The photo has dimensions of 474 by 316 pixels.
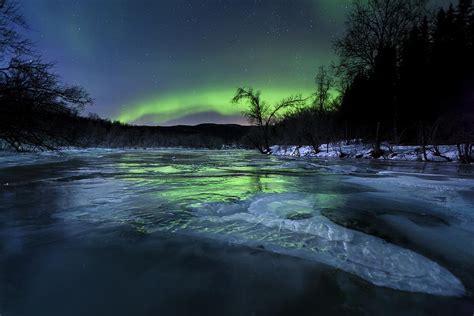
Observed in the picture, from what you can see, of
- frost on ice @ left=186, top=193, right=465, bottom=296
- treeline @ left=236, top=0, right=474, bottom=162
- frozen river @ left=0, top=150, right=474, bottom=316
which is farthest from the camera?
treeline @ left=236, top=0, right=474, bottom=162

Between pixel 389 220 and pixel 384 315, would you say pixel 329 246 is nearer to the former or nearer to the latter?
pixel 384 315

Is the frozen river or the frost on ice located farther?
the frost on ice

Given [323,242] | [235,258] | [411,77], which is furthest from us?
[411,77]

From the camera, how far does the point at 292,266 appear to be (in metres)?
2.38

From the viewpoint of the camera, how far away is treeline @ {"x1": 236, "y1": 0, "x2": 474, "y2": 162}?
17.4m

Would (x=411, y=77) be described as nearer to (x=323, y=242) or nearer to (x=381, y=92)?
(x=381, y=92)

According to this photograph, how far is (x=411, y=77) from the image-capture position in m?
24.4

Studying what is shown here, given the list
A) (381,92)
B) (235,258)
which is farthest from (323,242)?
(381,92)

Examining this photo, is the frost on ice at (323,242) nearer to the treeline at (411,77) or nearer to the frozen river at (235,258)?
the frozen river at (235,258)

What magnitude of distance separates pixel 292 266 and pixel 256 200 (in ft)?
8.77

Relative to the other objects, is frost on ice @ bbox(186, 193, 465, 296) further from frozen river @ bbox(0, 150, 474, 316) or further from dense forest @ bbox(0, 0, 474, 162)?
dense forest @ bbox(0, 0, 474, 162)

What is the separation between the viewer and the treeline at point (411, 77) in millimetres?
17406

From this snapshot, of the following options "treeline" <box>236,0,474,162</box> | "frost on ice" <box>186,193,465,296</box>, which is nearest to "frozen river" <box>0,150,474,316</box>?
"frost on ice" <box>186,193,465,296</box>

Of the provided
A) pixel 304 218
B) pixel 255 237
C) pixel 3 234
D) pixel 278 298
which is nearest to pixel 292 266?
pixel 278 298
